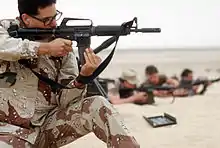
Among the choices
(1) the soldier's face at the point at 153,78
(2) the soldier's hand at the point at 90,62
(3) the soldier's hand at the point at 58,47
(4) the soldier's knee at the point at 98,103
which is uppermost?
(3) the soldier's hand at the point at 58,47

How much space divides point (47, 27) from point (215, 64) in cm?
433

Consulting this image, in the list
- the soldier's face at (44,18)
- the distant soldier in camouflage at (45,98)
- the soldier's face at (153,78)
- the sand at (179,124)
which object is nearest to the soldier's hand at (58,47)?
the distant soldier in camouflage at (45,98)

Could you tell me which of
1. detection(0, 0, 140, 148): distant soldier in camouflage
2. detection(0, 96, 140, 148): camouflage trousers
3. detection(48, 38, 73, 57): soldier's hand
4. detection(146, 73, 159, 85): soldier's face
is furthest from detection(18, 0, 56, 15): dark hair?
detection(146, 73, 159, 85): soldier's face

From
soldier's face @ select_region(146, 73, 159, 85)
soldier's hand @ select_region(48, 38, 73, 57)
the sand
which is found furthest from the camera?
soldier's face @ select_region(146, 73, 159, 85)

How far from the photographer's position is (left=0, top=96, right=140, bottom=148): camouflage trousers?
130 centimetres

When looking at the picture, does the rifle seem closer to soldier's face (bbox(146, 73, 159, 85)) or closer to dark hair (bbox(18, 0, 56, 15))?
dark hair (bbox(18, 0, 56, 15))

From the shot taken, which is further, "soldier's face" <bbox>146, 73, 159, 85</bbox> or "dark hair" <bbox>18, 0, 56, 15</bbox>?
"soldier's face" <bbox>146, 73, 159, 85</bbox>

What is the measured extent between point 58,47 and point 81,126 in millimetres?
244

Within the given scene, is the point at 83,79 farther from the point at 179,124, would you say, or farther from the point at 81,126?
the point at 179,124

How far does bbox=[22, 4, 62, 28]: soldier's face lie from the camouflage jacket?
0.05 meters

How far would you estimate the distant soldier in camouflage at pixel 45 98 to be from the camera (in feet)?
4.24

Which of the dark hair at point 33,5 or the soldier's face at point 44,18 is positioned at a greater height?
the dark hair at point 33,5

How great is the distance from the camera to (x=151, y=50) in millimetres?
5000

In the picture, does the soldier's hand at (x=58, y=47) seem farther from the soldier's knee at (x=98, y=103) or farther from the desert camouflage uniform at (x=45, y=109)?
the soldier's knee at (x=98, y=103)
